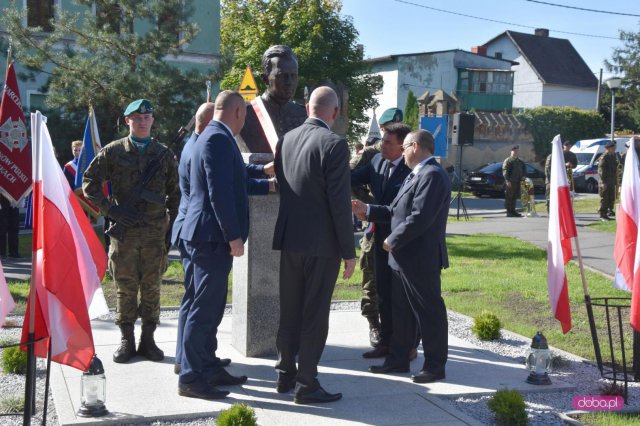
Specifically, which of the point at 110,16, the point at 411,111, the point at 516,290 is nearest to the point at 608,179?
the point at 516,290

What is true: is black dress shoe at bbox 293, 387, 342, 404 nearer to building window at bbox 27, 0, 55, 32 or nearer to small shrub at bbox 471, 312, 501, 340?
small shrub at bbox 471, 312, 501, 340

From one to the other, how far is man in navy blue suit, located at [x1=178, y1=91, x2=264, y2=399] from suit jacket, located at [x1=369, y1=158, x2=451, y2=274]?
1.22 metres

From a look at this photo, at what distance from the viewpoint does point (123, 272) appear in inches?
244

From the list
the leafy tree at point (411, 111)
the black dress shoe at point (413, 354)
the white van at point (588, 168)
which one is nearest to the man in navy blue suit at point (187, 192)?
the black dress shoe at point (413, 354)

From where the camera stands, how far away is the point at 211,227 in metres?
5.14

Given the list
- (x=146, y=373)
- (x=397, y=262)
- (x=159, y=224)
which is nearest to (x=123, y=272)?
(x=159, y=224)

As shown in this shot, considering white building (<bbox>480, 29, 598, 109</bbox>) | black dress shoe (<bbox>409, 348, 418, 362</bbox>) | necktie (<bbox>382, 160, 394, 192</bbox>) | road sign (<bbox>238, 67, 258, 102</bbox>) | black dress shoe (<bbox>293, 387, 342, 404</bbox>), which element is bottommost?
black dress shoe (<bbox>293, 387, 342, 404</bbox>)

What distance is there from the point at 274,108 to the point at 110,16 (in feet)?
42.0

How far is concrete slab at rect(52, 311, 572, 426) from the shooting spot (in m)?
4.95

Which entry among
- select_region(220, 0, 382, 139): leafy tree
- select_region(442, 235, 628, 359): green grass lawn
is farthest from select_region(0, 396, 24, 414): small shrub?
select_region(220, 0, 382, 139): leafy tree

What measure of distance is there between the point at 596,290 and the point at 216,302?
662 centimetres

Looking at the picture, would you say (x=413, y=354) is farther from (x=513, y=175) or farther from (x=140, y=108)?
(x=513, y=175)

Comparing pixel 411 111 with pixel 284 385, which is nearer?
pixel 284 385

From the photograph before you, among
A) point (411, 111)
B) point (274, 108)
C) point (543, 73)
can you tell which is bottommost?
point (274, 108)
